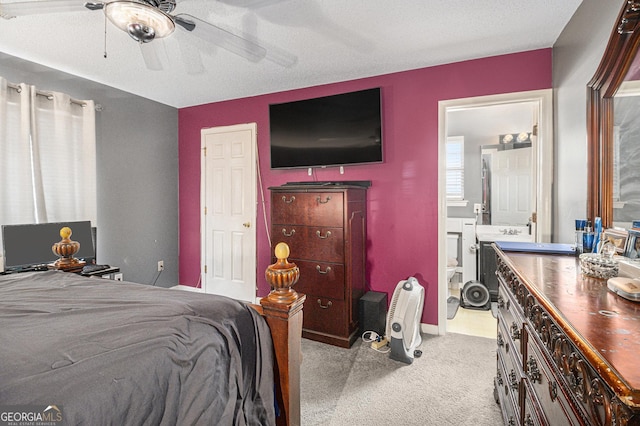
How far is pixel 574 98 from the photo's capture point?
82.0 inches

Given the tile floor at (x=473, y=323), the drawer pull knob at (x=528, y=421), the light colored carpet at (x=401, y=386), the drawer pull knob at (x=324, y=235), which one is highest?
the drawer pull knob at (x=324, y=235)

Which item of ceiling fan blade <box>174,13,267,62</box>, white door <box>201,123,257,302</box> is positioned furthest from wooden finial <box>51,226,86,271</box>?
white door <box>201,123,257,302</box>

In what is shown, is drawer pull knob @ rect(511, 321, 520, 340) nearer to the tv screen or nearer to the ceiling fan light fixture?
the ceiling fan light fixture

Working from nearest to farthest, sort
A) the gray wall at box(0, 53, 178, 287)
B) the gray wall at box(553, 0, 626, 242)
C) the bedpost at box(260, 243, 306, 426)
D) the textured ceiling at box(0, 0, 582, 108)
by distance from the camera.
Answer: the bedpost at box(260, 243, 306, 426) → the gray wall at box(553, 0, 626, 242) → the textured ceiling at box(0, 0, 582, 108) → the gray wall at box(0, 53, 178, 287)

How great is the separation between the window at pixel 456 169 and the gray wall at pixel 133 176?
157 inches

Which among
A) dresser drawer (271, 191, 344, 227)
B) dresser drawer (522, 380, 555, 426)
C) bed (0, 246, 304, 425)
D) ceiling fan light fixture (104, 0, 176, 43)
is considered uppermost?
ceiling fan light fixture (104, 0, 176, 43)

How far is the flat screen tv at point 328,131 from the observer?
3.11 meters

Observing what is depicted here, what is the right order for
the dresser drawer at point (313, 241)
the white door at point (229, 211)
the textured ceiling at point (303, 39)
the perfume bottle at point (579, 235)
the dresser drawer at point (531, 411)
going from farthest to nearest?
the white door at point (229, 211), the dresser drawer at point (313, 241), the textured ceiling at point (303, 39), the perfume bottle at point (579, 235), the dresser drawer at point (531, 411)

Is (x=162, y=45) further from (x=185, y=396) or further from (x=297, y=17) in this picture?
(x=185, y=396)

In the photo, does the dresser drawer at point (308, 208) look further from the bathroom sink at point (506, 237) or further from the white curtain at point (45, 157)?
the bathroom sink at point (506, 237)

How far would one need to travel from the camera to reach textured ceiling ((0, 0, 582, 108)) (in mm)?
2061

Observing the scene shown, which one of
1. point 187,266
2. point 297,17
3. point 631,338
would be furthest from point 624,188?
point 187,266

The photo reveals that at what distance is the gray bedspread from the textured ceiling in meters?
1.49

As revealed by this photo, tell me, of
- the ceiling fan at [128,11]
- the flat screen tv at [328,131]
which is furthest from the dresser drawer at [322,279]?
the ceiling fan at [128,11]
